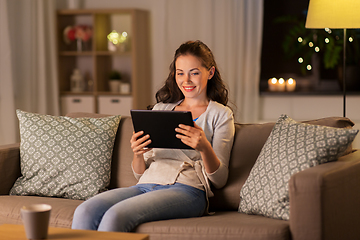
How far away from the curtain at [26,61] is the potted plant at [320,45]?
2.31 metres

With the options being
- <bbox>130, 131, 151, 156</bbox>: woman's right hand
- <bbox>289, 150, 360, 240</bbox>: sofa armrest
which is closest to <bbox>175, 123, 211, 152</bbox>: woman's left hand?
<bbox>130, 131, 151, 156</bbox>: woman's right hand

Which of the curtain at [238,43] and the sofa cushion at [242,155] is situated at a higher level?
the curtain at [238,43]

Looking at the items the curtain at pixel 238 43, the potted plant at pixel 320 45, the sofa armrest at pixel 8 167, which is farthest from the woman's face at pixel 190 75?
the potted plant at pixel 320 45

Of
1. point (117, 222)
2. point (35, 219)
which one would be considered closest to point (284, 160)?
point (117, 222)

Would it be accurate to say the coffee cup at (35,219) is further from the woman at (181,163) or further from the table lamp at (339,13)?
the table lamp at (339,13)

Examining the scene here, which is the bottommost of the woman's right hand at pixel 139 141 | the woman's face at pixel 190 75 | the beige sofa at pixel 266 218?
the beige sofa at pixel 266 218

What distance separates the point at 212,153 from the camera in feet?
6.10

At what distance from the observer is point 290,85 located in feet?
14.8

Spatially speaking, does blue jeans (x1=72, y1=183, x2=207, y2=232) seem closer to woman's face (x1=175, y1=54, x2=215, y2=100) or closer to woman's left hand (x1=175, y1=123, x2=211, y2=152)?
woman's left hand (x1=175, y1=123, x2=211, y2=152)

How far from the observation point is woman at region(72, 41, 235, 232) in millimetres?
1715

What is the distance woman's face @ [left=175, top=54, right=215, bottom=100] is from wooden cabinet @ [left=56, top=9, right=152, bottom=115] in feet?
8.46

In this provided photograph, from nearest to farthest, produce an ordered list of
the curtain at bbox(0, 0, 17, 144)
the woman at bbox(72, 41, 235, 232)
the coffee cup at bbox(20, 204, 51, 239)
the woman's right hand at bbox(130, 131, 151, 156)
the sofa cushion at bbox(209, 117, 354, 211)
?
the coffee cup at bbox(20, 204, 51, 239), the woman at bbox(72, 41, 235, 232), the woman's right hand at bbox(130, 131, 151, 156), the sofa cushion at bbox(209, 117, 354, 211), the curtain at bbox(0, 0, 17, 144)

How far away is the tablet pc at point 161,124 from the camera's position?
1788 millimetres

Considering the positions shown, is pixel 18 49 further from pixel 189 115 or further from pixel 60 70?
pixel 189 115
